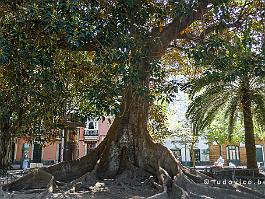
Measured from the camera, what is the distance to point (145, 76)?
297 inches

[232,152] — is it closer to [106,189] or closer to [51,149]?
[51,149]

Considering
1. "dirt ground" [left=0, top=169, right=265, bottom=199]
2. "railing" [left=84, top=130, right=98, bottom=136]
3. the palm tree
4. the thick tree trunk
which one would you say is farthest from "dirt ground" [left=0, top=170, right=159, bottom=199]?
"railing" [left=84, top=130, right=98, bottom=136]

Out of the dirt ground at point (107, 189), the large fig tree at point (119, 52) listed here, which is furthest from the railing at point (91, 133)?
the dirt ground at point (107, 189)

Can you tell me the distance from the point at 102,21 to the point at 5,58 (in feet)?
7.17

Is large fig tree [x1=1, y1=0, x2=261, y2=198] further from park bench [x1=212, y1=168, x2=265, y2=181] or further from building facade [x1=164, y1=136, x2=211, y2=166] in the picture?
building facade [x1=164, y1=136, x2=211, y2=166]

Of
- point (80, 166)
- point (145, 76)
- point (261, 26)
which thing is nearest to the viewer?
point (145, 76)

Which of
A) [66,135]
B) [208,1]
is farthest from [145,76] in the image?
[66,135]

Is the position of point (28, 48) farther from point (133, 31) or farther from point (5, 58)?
point (133, 31)

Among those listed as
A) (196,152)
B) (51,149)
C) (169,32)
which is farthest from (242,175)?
(51,149)

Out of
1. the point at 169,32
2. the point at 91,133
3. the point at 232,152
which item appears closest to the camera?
the point at 169,32

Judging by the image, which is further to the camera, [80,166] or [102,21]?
[80,166]

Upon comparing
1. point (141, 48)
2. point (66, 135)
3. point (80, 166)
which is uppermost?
point (141, 48)

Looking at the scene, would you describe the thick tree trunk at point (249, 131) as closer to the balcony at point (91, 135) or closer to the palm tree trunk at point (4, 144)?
the palm tree trunk at point (4, 144)

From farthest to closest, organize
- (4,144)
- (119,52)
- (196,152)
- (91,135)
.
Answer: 1. (196,152)
2. (91,135)
3. (4,144)
4. (119,52)
